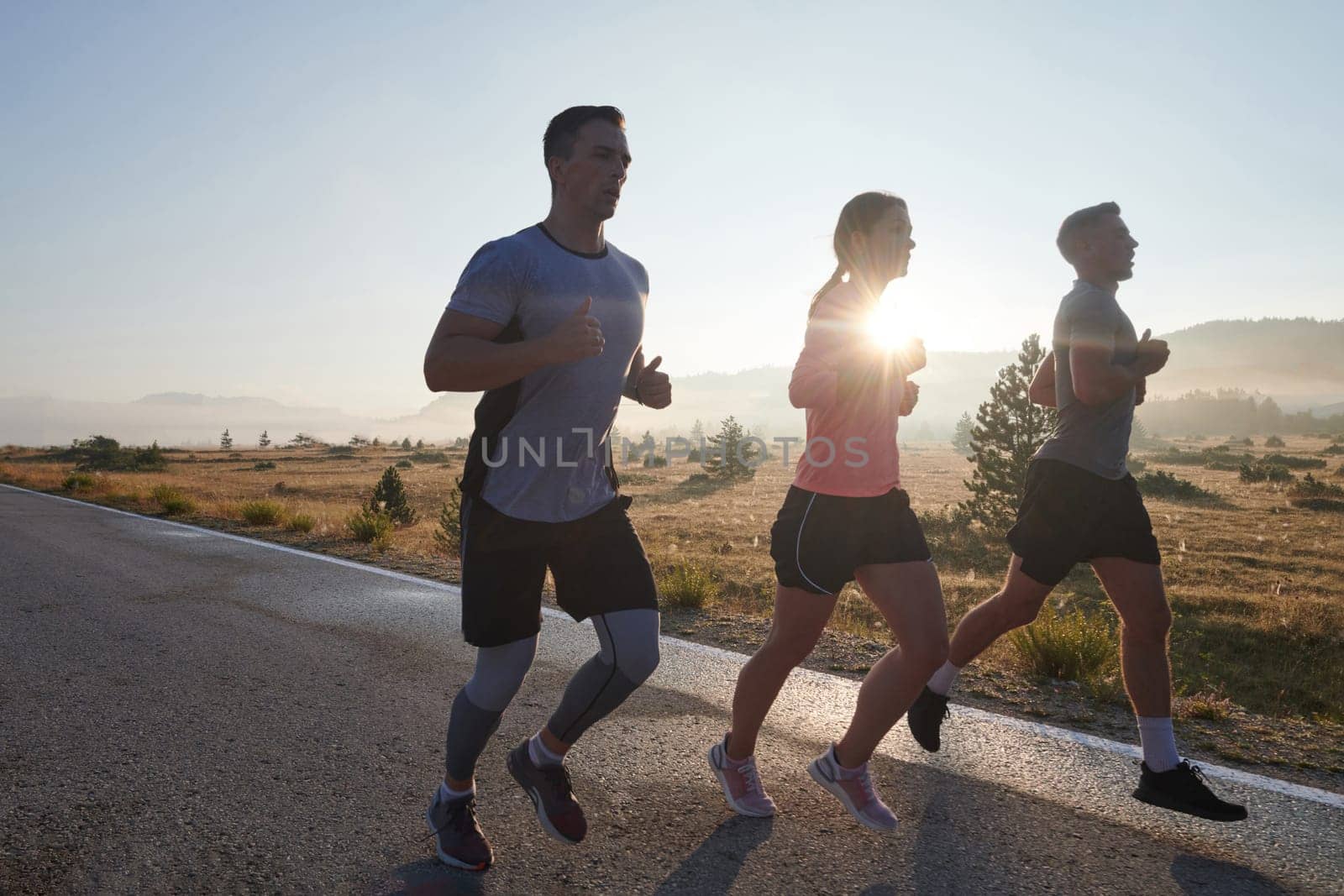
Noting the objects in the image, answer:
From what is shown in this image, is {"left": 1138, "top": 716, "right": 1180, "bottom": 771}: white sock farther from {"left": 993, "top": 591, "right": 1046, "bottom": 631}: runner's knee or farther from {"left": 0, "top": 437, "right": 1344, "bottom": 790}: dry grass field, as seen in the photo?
{"left": 0, "top": 437, "right": 1344, "bottom": 790}: dry grass field

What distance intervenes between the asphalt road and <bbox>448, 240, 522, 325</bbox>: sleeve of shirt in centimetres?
161

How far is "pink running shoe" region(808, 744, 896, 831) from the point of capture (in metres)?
2.69

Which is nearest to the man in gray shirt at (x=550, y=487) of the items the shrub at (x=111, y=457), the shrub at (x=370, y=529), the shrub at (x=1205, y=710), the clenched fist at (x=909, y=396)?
the clenched fist at (x=909, y=396)

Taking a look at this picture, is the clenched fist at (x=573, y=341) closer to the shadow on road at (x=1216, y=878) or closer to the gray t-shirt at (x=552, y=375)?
the gray t-shirt at (x=552, y=375)

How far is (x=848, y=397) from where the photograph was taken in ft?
8.74

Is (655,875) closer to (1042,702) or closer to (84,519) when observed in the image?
(1042,702)

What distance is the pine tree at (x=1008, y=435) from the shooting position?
19750mm

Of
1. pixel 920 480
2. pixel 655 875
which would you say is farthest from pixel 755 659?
pixel 920 480

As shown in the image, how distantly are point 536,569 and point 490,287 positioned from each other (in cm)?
81

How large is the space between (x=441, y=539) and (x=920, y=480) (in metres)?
34.9

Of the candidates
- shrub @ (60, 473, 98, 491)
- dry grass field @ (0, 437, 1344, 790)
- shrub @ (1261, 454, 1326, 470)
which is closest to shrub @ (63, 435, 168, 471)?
dry grass field @ (0, 437, 1344, 790)

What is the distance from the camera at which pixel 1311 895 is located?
2332 millimetres

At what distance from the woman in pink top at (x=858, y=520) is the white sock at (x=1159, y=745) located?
0.97 metres

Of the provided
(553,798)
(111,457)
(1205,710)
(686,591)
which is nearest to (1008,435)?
(686,591)
